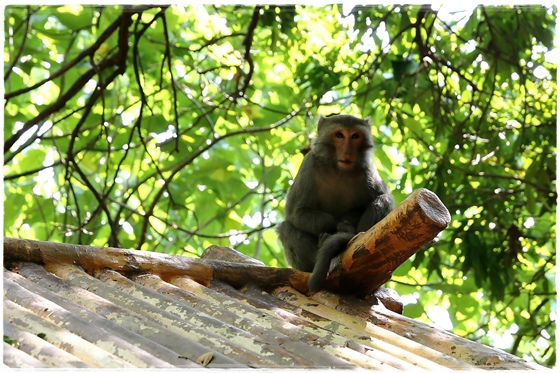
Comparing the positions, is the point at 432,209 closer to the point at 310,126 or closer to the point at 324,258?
the point at 324,258

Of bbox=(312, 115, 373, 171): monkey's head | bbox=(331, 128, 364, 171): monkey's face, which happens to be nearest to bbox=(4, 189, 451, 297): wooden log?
bbox=(331, 128, 364, 171): monkey's face

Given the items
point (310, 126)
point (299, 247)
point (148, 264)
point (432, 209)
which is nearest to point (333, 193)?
point (299, 247)

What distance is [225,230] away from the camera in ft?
34.4

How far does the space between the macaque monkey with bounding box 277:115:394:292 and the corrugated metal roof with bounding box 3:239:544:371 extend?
1485 mm

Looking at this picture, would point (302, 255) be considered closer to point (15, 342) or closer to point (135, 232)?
point (15, 342)

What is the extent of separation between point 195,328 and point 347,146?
319cm

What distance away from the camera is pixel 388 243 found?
421 centimetres

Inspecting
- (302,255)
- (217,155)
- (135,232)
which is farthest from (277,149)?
(302,255)

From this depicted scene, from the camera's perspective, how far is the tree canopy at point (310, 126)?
8.27 meters

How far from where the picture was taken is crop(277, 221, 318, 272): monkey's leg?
6199 millimetres

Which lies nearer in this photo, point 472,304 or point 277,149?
point 472,304

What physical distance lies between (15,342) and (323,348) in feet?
4.26

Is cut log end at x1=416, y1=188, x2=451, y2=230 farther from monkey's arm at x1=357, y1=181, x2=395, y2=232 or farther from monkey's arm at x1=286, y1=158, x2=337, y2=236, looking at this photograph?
monkey's arm at x1=286, y1=158, x2=337, y2=236

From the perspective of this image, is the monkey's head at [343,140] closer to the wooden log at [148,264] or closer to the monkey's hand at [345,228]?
the monkey's hand at [345,228]
